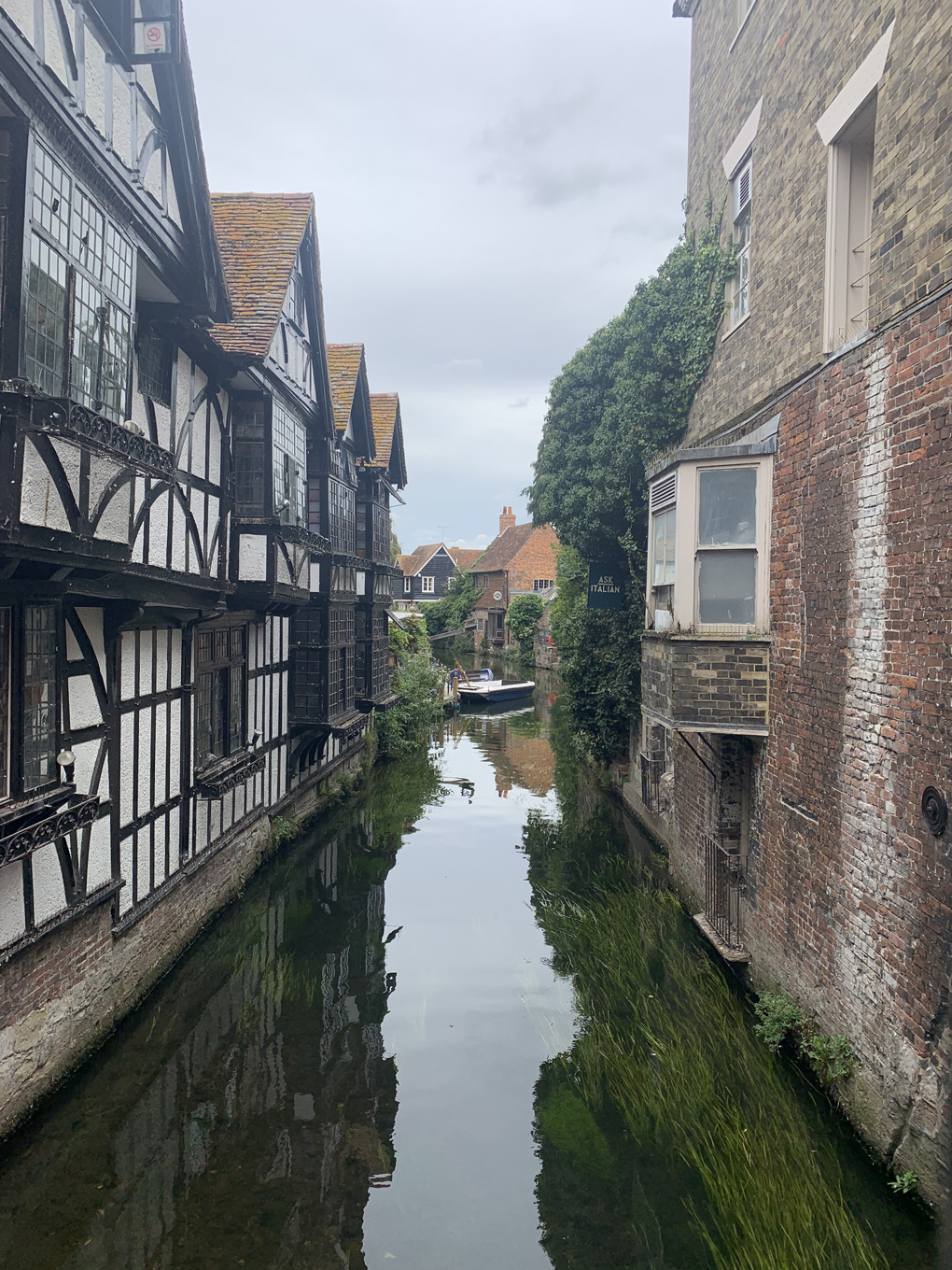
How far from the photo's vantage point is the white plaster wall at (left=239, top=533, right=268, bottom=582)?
11.6m

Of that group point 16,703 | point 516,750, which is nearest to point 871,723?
point 16,703

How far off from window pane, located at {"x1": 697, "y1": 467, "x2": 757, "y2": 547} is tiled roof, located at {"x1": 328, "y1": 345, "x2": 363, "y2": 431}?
1084cm

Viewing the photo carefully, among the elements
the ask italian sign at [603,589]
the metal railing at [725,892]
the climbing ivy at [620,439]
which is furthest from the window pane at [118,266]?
the ask italian sign at [603,589]

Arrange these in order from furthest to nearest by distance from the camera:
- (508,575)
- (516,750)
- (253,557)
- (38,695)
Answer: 1. (508,575)
2. (516,750)
3. (253,557)
4. (38,695)

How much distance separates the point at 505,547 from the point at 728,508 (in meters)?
55.8

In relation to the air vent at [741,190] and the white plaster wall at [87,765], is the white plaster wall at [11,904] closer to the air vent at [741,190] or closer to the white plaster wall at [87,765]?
the white plaster wall at [87,765]

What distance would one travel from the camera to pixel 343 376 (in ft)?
64.0

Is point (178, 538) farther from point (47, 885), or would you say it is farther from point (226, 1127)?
point (226, 1127)

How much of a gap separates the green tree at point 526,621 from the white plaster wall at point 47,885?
154 feet

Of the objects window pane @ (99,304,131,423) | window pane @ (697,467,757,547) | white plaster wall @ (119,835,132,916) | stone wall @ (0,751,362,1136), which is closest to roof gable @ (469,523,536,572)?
window pane @ (697,467,757,547)

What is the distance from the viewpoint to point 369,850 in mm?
15188

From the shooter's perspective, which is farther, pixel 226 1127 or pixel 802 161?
pixel 802 161

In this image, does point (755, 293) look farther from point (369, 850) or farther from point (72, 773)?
point (369, 850)

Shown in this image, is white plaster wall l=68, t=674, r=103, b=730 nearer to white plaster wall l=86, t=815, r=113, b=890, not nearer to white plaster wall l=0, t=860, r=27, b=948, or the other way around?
white plaster wall l=86, t=815, r=113, b=890
